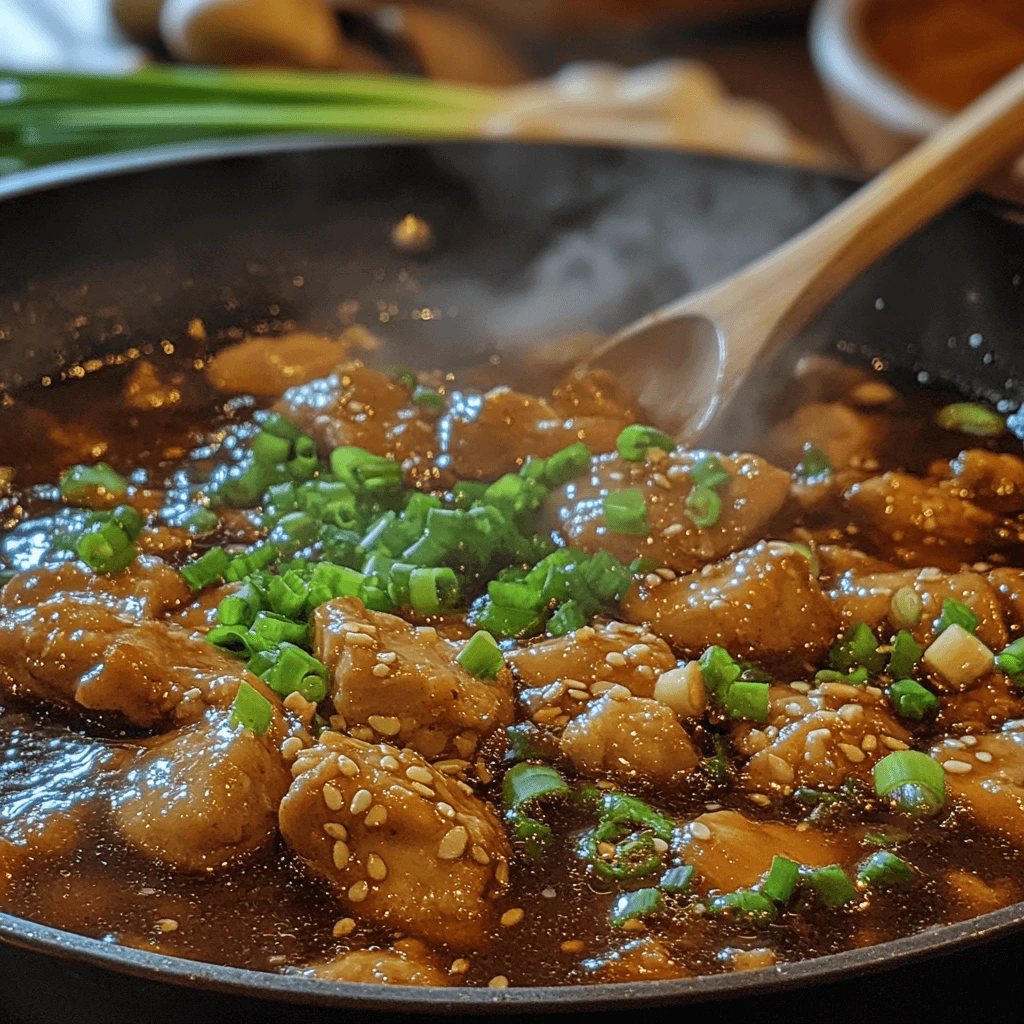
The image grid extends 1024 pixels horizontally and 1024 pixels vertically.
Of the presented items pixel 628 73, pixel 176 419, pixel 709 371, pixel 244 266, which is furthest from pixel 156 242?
pixel 628 73

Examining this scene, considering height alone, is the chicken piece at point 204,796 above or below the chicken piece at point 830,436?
above

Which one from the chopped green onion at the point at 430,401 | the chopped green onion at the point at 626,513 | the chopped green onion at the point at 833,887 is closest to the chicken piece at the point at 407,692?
the chopped green onion at the point at 626,513

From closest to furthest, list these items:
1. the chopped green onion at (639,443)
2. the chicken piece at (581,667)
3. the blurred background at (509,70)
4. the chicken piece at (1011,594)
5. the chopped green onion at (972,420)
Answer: the chicken piece at (581,667) < the chicken piece at (1011,594) < the chopped green onion at (639,443) < the chopped green onion at (972,420) < the blurred background at (509,70)

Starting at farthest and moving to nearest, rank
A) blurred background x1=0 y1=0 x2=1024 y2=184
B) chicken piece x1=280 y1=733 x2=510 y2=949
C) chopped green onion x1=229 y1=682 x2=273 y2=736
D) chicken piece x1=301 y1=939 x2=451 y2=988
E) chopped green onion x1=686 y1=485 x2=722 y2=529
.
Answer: blurred background x1=0 y1=0 x2=1024 y2=184 < chopped green onion x1=686 y1=485 x2=722 y2=529 < chopped green onion x1=229 y1=682 x2=273 y2=736 < chicken piece x1=280 y1=733 x2=510 y2=949 < chicken piece x1=301 y1=939 x2=451 y2=988

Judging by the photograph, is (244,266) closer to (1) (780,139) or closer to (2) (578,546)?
(2) (578,546)

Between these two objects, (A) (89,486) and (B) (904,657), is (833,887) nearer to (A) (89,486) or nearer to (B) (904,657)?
(B) (904,657)

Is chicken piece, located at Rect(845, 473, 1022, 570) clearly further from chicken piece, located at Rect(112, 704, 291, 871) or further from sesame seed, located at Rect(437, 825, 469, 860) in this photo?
chicken piece, located at Rect(112, 704, 291, 871)

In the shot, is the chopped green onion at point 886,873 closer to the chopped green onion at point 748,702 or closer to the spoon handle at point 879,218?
the chopped green onion at point 748,702

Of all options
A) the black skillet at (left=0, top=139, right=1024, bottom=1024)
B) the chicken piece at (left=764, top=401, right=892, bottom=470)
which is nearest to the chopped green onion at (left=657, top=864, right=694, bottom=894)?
the chicken piece at (left=764, top=401, right=892, bottom=470)
